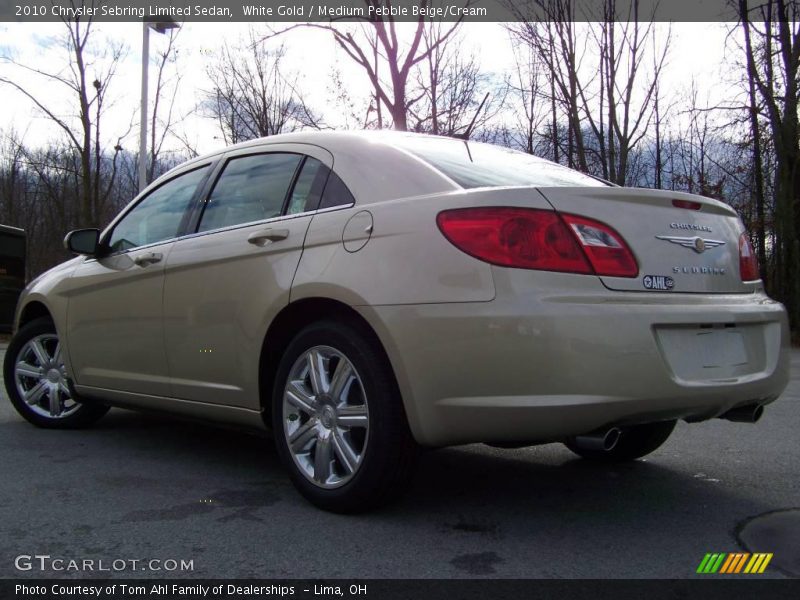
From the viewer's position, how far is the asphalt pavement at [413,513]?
258 cm

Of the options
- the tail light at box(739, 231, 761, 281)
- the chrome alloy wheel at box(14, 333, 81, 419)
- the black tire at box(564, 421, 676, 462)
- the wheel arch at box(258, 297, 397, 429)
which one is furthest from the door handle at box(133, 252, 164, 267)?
the tail light at box(739, 231, 761, 281)

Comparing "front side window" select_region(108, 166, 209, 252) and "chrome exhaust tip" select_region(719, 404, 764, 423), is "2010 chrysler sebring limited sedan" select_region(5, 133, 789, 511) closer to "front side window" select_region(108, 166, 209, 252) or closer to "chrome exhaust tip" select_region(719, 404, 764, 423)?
"chrome exhaust tip" select_region(719, 404, 764, 423)

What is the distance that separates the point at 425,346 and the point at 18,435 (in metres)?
3.34

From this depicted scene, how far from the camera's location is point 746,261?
3.34 m

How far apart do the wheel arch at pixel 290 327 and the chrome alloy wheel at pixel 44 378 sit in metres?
2.11

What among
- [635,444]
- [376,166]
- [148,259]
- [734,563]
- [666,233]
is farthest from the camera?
[148,259]

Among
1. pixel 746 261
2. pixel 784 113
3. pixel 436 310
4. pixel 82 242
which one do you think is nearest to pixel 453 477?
pixel 436 310

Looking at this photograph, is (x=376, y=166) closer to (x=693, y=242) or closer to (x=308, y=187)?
(x=308, y=187)

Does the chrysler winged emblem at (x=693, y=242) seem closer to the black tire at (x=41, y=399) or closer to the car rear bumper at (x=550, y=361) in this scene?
the car rear bumper at (x=550, y=361)

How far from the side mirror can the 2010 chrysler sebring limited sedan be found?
31.8 inches

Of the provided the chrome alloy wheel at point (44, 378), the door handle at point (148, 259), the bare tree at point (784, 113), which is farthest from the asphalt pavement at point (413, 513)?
the bare tree at point (784, 113)

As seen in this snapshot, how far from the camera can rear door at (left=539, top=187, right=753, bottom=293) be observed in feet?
9.23

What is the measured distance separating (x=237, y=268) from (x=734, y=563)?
236 centimetres
